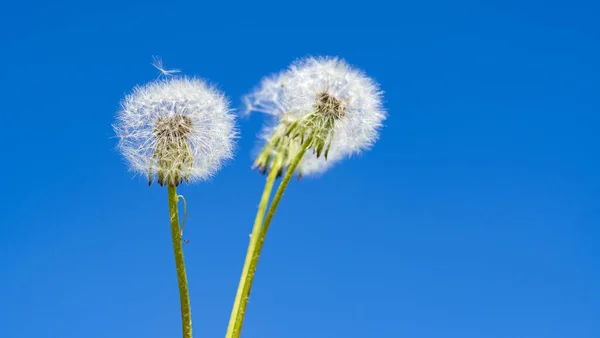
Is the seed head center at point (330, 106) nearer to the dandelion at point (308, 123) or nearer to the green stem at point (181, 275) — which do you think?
the dandelion at point (308, 123)

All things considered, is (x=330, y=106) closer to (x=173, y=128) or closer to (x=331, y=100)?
(x=331, y=100)

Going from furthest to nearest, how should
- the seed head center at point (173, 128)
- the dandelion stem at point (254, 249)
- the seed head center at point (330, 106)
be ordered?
the seed head center at point (330, 106) → the seed head center at point (173, 128) → the dandelion stem at point (254, 249)

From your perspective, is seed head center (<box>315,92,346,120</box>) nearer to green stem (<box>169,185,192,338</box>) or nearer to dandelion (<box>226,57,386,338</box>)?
dandelion (<box>226,57,386,338</box>)

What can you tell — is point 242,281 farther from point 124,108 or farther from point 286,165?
point 124,108

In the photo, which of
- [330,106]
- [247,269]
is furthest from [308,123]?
[247,269]

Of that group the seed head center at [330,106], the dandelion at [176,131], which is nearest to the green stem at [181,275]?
the dandelion at [176,131]

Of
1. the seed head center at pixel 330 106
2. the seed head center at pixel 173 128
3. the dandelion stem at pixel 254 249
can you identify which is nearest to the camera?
the dandelion stem at pixel 254 249
